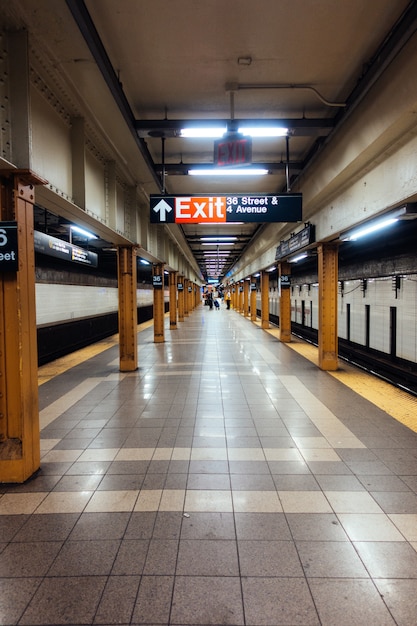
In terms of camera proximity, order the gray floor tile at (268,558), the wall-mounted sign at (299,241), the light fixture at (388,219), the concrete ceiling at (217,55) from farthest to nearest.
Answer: the wall-mounted sign at (299,241), the light fixture at (388,219), the concrete ceiling at (217,55), the gray floor tile at (268,558)

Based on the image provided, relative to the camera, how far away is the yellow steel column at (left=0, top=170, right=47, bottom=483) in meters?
3.27

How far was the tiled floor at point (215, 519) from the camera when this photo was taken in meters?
2.04

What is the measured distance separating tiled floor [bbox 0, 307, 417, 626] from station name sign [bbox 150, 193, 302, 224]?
3166 mm

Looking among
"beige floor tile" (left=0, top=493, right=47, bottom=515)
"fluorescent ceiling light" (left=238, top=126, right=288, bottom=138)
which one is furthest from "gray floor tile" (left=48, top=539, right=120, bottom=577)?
"fluorescent ceiling light" (left=238, top=126, right=288, bottom=138)

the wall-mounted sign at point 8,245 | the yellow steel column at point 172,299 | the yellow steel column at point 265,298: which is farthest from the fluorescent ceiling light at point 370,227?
the yellow steel column at point 172,299

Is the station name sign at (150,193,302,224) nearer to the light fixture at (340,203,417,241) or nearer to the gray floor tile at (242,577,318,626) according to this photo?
the light fixture at (340,203,417,241)

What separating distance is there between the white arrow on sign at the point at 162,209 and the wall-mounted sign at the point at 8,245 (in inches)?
128

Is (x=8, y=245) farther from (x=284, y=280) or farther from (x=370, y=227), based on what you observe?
(x=284, y=280)

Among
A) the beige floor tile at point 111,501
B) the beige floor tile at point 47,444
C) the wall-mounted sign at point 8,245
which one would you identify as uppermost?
the wall-mounted sign at point 8,245

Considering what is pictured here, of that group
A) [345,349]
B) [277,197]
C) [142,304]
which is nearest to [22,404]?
[277,197]

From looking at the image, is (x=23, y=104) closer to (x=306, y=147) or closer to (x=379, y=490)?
(x=379, y=490)

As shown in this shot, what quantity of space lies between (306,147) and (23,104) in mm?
5493

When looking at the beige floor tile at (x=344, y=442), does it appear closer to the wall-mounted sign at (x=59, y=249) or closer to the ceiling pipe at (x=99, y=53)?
the ceiling pipe at (x=99, y=53)

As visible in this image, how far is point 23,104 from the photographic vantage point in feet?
10.5
